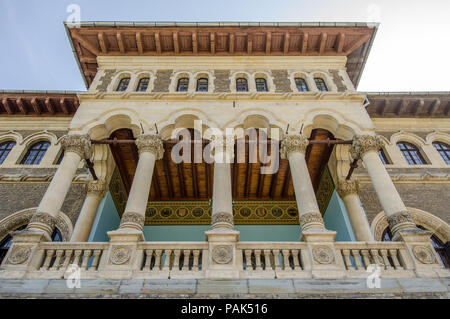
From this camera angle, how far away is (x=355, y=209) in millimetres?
10344

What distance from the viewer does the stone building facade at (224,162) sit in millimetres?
6688

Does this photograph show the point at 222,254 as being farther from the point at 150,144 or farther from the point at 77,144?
the point at 77,144

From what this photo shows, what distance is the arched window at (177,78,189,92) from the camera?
11497 millimetres

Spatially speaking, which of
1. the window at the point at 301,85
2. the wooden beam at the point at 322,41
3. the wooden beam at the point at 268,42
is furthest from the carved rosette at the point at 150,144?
the wooden beam at the point at 322,41

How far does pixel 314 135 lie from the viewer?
456 inches

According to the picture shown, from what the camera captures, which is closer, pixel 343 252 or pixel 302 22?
pixel 343 252

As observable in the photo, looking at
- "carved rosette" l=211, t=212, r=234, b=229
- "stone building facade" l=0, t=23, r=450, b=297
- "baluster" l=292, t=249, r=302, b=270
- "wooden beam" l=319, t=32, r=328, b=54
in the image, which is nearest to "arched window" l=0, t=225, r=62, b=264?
"stone building facade" l=0, t=23, r=450, b=297

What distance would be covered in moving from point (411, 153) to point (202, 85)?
8887 millimetres

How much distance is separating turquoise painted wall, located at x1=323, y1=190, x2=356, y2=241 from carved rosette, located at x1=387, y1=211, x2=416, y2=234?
2.21 metres

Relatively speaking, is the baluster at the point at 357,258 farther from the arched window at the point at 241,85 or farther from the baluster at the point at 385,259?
the arched window at the point at 241,85

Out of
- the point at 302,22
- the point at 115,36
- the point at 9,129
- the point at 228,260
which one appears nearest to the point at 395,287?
the point at 228,260

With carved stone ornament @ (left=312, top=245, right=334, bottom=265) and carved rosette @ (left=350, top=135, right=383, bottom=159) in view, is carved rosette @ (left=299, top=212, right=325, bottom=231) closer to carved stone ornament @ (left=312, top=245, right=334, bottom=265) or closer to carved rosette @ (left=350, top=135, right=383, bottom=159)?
carved stone ornament @ (left=312, top=245, right=334, bottom=265)
